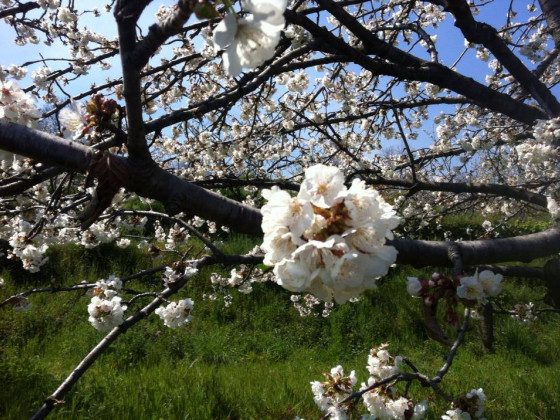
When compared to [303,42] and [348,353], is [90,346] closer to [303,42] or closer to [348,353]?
[348,353]

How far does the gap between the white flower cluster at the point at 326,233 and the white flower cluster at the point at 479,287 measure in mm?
553

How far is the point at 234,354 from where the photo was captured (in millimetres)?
4555

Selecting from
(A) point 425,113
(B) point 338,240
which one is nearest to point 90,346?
(B) point 338,240

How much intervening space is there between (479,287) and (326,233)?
2.49 feet

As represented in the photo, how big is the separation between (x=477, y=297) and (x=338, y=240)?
73 centimetres

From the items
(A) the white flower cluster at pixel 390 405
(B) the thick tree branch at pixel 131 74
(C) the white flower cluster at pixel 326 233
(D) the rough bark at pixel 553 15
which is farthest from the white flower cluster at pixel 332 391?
(D) the rough bark at pixel 553 15

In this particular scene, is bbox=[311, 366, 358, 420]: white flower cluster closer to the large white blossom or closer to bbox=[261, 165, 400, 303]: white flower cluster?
bbox=[261, 165, 400, 303]: white flower cluster

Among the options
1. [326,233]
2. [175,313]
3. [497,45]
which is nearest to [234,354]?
[175,313]

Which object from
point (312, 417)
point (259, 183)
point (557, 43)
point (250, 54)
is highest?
point (557, 43)

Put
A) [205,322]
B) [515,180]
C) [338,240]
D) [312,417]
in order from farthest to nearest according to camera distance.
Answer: [515,180] < [205,322] < [312,417] < [338,240]

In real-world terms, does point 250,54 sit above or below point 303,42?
below

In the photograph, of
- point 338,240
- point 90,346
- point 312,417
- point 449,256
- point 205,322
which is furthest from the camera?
point 205,322

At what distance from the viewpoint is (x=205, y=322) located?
5340 millimetres

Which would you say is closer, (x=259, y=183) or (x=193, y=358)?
(x=259, y=183)
